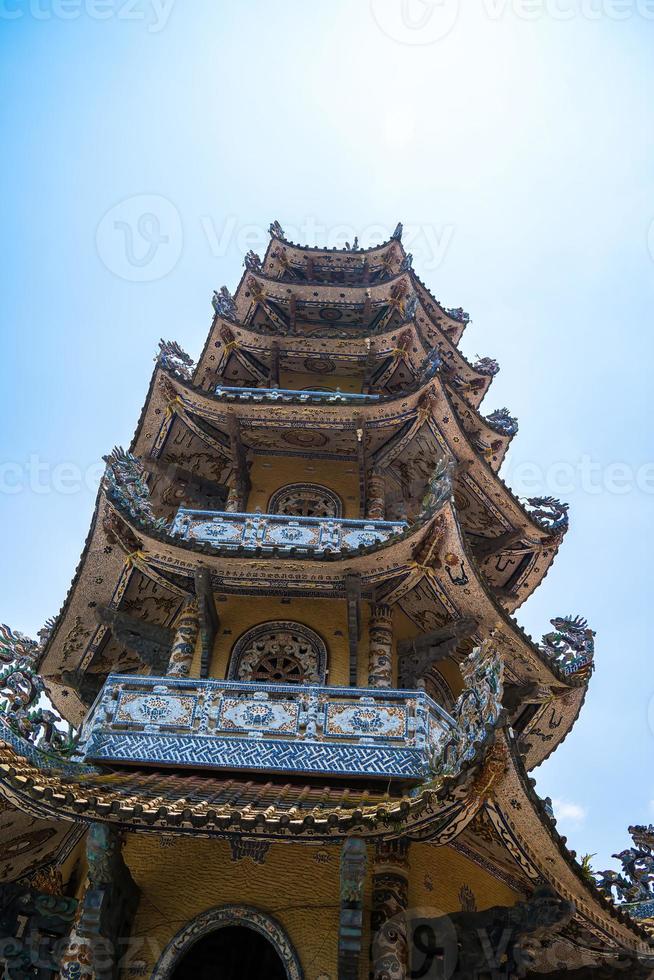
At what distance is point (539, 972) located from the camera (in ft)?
33.8

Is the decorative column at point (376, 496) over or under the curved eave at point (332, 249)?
under

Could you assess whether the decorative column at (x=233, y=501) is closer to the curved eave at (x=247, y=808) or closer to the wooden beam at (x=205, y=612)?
the wooden beam at (x=205, y=612)

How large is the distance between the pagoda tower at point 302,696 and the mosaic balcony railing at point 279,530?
0.15ft

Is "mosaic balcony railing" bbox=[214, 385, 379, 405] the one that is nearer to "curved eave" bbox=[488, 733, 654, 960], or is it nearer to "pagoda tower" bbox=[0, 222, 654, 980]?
"pagoda tower" bbox=[0, 222, 654, 980]

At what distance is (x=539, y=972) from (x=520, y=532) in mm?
8023

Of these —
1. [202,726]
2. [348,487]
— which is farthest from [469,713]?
[348,487]

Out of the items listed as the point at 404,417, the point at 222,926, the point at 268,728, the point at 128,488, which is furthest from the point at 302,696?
the point at 404,417

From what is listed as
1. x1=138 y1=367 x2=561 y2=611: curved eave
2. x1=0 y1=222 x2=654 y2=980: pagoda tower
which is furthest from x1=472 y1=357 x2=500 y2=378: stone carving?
x1=138 y1=367 x2=561 y2=611: curved eave

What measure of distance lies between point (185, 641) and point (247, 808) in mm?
4940

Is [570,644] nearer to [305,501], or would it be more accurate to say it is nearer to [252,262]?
[305,501]

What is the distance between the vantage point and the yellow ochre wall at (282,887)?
31.0 ft

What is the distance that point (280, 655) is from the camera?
13.4 metres

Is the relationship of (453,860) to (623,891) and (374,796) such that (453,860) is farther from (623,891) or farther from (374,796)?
(623,891)

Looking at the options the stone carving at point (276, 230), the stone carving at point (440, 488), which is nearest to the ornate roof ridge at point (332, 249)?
the stone carving at point (276, 230)
